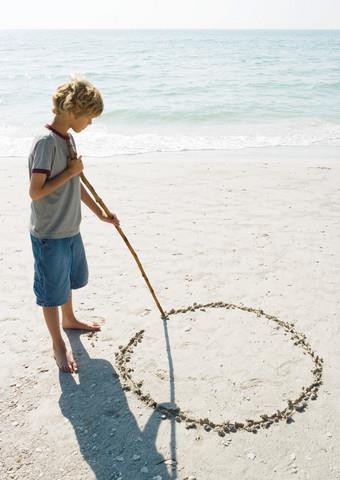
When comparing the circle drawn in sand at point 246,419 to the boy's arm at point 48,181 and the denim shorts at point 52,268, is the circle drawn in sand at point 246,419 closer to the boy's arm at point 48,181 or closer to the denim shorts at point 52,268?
the denim shorts at point 52,268

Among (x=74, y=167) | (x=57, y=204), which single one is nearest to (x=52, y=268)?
(x=57, y=204)

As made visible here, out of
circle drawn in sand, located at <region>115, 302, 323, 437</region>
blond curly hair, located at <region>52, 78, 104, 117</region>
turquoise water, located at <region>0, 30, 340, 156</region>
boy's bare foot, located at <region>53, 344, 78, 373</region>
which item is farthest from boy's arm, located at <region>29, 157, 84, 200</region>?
turquoise water, located at <region>0, 30, 340, 156</region>

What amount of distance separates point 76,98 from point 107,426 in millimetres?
2321

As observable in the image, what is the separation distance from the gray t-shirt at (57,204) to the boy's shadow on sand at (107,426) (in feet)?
4.07

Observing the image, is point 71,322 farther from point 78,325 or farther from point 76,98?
point 76,98

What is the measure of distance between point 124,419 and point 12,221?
14.3ft

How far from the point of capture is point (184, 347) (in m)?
4.10

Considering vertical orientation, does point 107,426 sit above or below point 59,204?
below

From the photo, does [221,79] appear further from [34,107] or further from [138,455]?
[138,455]

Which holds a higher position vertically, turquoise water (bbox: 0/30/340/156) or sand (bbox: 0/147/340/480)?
turquoise water (bbox: 0/30/340/156)

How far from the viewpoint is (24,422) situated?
3.22m

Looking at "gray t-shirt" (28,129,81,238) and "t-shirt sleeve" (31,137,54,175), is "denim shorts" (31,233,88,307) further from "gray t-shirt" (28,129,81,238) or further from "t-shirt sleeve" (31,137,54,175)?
"t-shirt sleeve" (31,137,54,175)

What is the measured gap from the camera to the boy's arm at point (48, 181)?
2953mm

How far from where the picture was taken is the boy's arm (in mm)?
2953
